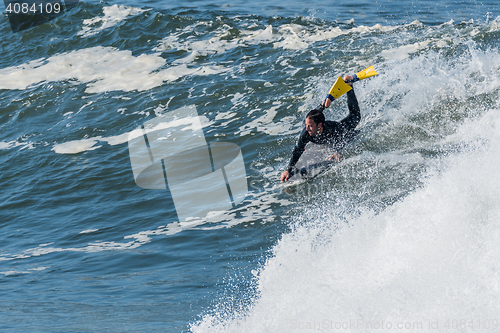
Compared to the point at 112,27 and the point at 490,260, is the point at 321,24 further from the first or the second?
the point at 490,260

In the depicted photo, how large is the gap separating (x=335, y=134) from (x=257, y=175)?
1.50 meters

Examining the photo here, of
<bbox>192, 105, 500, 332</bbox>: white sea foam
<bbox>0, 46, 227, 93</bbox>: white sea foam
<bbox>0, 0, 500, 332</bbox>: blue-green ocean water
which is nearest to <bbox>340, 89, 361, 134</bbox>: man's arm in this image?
<bbox>0, 0, 500, 332</bbox>: blue-green ocean water

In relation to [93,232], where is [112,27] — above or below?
above

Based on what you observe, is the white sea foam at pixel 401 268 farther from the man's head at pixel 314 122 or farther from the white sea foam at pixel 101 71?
the white sea foam at pixel 101 71

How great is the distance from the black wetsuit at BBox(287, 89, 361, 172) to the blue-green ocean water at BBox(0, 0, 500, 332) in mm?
415

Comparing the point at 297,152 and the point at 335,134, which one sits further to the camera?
the point at 335,134

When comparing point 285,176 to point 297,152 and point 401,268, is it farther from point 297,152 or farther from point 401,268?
point 401,268

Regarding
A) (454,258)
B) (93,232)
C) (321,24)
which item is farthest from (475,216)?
(321,24)

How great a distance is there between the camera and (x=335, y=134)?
26.9ft

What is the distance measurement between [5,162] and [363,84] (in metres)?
Result: 8.17

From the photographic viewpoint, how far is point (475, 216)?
433 centimetres

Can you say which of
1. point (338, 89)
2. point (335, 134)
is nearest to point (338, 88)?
point (338, 89)

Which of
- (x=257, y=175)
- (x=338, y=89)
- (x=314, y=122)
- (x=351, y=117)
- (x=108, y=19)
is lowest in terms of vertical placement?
(x=257, y=175)

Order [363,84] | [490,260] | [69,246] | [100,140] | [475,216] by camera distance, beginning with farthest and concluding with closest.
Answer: [100,140]
[363,84]
[69,246]
[475,216]
[490,260]
